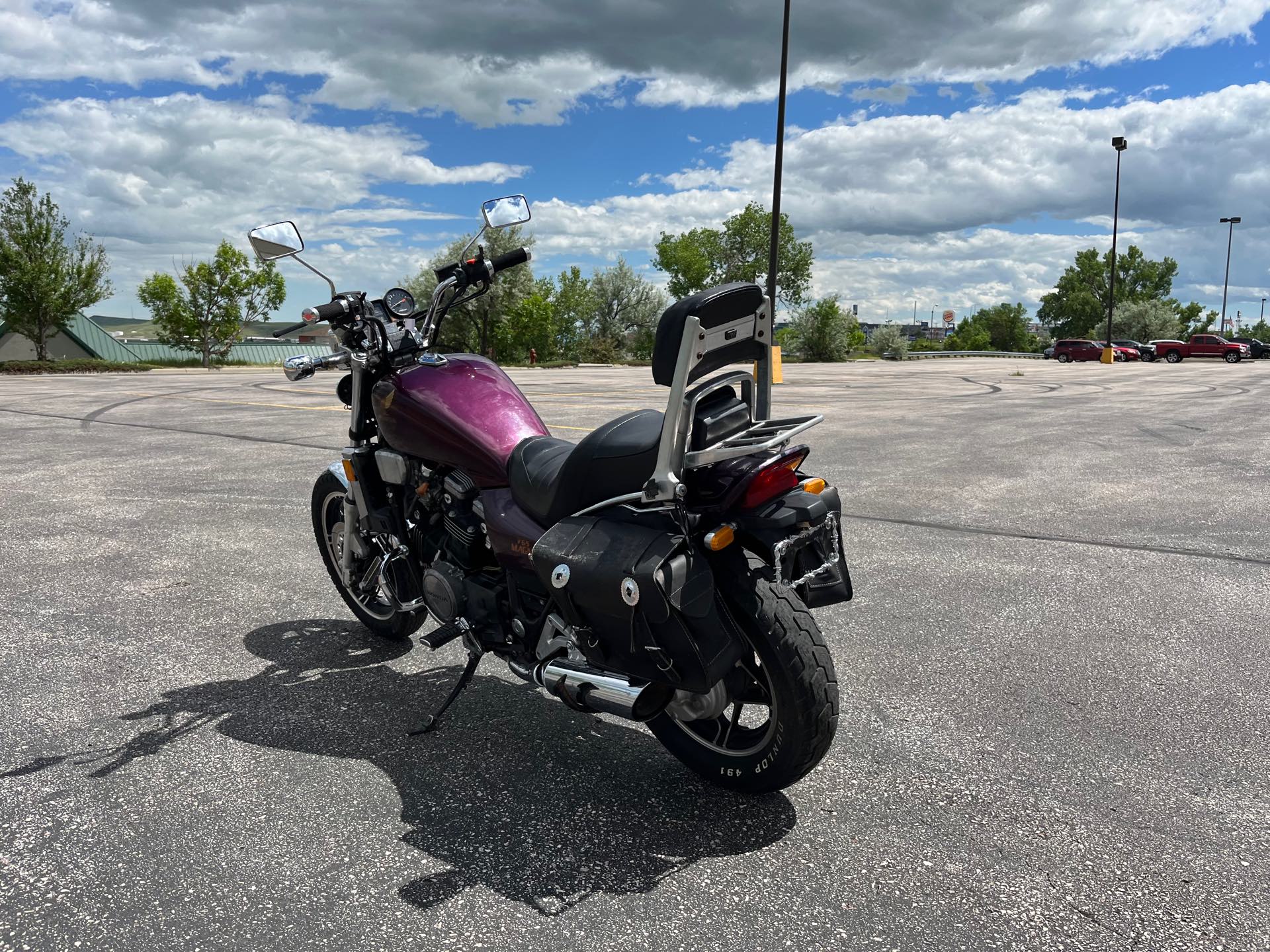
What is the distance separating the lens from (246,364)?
53.0 meters

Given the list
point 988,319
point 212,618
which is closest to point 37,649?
point 212,618

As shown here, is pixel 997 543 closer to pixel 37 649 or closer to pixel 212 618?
pixel 212 618

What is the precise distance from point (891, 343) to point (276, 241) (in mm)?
61883

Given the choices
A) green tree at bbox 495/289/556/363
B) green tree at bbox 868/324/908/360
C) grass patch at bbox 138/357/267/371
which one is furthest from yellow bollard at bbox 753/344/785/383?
green tree at bbox 495/289/556/363

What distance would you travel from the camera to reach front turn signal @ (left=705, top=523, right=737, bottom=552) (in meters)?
2.67

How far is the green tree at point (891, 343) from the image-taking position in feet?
204

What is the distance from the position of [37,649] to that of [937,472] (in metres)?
7.58

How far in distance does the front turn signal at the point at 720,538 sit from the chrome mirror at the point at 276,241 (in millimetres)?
2326

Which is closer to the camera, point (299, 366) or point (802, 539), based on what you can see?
point (802, 539)

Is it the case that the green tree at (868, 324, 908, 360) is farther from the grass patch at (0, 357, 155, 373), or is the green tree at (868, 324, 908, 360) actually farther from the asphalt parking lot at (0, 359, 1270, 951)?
the asphalt parking lot at (0, 359, 1270, 951)

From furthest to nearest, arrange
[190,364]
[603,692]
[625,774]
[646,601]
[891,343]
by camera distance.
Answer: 1. [891,343]
2. [190,364]
3. [625,774]
4. [603,692]
5. [646,601]

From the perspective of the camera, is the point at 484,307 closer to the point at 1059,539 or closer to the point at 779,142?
the point at 779,142

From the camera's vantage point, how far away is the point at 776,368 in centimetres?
2081

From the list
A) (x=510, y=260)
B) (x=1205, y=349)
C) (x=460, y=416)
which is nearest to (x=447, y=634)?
(x=460, y=416)
